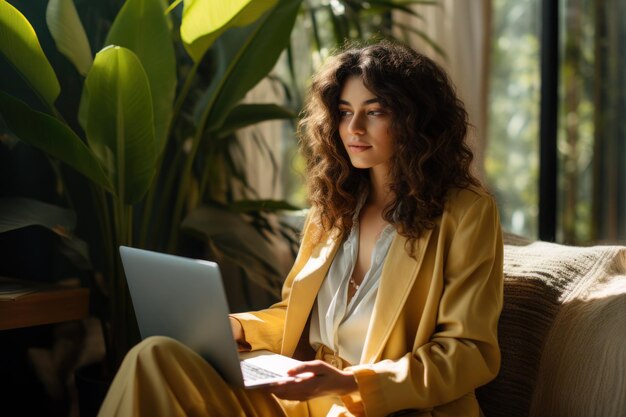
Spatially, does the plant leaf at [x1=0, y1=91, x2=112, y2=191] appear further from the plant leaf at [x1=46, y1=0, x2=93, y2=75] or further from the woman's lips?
the woman's lips

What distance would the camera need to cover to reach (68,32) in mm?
1950

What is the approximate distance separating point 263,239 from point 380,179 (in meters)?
0.68

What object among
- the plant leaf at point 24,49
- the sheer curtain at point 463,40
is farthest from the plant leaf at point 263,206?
the sheer curtain at point 463,40

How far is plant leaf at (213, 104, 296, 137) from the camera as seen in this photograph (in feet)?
7.54

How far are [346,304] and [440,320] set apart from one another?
0.23m

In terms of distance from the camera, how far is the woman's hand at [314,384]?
4.57ft

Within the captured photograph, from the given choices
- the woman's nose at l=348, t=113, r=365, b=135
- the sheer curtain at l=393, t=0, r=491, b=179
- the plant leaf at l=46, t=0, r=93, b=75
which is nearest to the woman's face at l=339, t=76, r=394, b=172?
the woman's nose at l=348, t=113, r=365, b=135

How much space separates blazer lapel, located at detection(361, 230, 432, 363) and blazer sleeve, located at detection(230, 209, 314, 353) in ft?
0.89

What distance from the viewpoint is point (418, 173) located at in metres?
1.62

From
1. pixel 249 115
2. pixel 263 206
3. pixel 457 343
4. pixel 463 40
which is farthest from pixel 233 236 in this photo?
pixel 463 40

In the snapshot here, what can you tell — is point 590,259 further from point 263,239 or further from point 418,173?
point 263,239

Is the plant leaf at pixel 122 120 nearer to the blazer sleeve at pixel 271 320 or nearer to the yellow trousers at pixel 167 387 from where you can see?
the blazer sleeve at pixel 271 320

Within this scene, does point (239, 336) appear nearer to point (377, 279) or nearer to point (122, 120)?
point (377, 279)

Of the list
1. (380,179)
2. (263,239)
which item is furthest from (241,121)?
(380,179)
